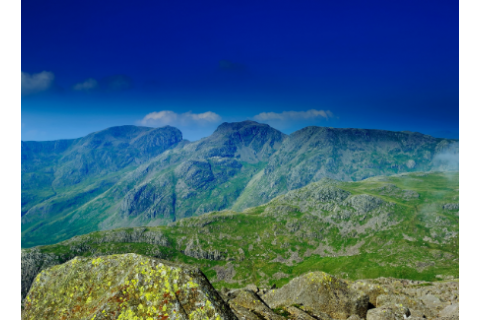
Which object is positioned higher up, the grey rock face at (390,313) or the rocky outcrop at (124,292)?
the rocky outcrop at (124,292)

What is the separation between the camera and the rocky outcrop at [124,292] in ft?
38.2

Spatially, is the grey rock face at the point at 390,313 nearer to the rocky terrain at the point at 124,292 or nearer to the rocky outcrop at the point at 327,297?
the rocky outcrop at the point at 327,297

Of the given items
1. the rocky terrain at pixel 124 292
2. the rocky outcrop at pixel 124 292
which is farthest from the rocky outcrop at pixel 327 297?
the rocky outcrop at pixel 124 292

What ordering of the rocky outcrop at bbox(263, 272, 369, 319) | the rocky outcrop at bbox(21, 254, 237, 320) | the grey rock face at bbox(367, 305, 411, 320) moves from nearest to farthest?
the rocky outcrop at bbox(21, 254, 237, 320), the grey rock face at bbox(367, 305, 411, 320), the rocky outcrop at bbox(263, 272, 369, 319)

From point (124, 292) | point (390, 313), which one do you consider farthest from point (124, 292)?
point (390, 313)

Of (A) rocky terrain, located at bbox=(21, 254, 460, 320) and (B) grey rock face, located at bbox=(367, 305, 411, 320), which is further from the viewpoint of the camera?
(B) grey rock face, located at bbox=(367, 305, 411, 320)

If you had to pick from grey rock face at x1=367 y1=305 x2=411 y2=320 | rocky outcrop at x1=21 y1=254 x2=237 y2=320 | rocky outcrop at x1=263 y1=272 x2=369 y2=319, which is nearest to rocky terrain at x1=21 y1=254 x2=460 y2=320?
rocky outcrop at x1=21 y1=254 x2=237 y2=320

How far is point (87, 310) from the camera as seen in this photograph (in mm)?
12406

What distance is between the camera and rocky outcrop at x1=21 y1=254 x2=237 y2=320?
11.6 metres

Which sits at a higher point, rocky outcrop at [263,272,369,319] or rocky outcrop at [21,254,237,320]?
rocky outcrop at [21,254,237,320]

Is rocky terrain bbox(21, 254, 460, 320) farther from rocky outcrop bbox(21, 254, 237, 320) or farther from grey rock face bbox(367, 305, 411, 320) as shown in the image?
grey rock face bbox(367, 305, 411, 320)
